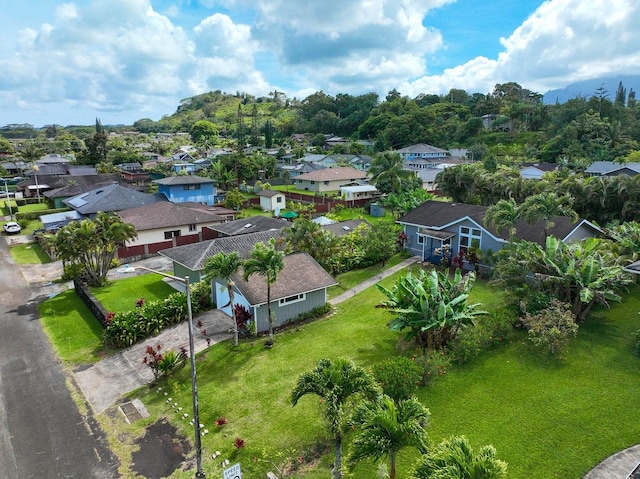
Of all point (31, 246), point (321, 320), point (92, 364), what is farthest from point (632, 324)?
point (31, 246)

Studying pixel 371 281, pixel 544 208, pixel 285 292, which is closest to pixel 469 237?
pixel 544 208

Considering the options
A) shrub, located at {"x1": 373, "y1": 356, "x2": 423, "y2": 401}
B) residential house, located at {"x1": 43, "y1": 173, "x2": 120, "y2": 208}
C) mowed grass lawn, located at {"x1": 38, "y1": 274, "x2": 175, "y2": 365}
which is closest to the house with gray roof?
mowed grass lawn, located at {"x1": 38, "y1": 274, "x2": 175, "y2": 365}

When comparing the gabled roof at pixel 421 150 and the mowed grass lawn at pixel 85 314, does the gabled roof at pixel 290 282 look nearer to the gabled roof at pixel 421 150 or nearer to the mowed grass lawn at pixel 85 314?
the mowed grass lawn at pixel 85 314

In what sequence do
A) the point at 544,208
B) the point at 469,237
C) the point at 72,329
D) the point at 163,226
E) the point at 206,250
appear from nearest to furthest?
the point at 72,329
the point at 544,208
the point at 206,250
the point at 469,237
the point at 163,226

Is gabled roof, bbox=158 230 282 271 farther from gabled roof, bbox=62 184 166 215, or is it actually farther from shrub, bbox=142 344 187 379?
gabled roof, bbox=62 184 166 215

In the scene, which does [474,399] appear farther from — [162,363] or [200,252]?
[200,252]

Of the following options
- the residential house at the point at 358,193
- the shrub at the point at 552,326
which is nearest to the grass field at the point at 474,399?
the shrub at the point at 552,326
